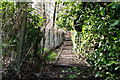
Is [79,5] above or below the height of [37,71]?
above

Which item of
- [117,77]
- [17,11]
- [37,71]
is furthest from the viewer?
[37,71]

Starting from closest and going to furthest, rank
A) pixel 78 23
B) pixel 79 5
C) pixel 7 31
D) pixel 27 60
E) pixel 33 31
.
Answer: pixel 7 31
pixel 27 60
pixel 33 31
pixel 79 5
pixel 78 23

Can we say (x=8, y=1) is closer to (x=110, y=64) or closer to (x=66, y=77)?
(x=110, y=64)

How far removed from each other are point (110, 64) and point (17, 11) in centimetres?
236

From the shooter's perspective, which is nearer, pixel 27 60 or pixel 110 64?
pixel 110 64

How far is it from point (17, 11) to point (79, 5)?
11.5 ft

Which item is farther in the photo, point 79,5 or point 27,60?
point 79,5

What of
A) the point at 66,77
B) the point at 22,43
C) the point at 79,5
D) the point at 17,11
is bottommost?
the point at 66,77

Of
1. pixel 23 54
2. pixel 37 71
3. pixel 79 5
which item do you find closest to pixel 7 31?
pixel 23 54

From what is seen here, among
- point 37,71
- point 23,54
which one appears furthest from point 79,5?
point 23,54

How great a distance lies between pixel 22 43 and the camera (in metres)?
3.29

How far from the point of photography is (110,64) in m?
3.40

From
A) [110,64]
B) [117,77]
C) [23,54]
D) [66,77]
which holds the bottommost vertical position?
[66,77]

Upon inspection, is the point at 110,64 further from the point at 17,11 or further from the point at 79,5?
the point at 79,5
